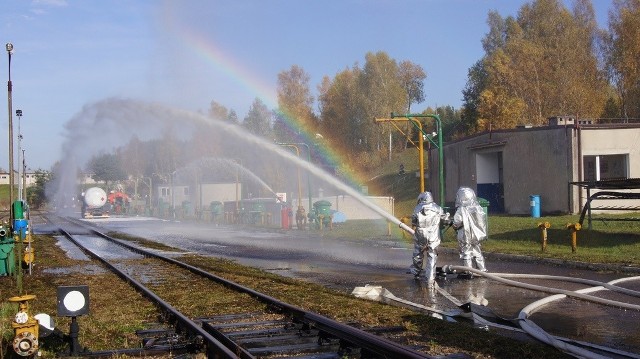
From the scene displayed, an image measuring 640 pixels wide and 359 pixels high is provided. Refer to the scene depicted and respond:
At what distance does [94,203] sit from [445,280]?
2475 inches

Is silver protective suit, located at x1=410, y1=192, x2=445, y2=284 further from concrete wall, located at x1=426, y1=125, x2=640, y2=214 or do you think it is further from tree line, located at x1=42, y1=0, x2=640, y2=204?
tree line, located at x1=42, y1=0, x2=640, y2=204

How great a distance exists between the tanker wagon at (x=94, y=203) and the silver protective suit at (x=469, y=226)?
62.6 m

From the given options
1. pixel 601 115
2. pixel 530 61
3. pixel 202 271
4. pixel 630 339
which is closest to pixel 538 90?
pixel 530 61

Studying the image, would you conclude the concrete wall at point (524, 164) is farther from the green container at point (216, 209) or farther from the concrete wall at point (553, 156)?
the green container at point (216, 209)

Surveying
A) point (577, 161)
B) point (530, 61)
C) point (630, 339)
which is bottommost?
point (630, 339)

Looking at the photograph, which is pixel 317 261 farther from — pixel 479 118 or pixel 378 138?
pixel 378 138

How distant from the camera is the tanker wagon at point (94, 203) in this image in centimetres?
7200

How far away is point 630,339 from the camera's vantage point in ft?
26.9

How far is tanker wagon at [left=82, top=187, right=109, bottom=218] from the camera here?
236 ft

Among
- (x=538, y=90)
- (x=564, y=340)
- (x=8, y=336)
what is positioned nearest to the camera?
(x=564, y=340)

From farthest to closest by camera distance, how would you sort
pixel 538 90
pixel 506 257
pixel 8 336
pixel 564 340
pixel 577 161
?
1. pixel 538 90
2. pixel 577 161
3. pixel 506 257
4. pixel 8 336
5. pixel 564 340

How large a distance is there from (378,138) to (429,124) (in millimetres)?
8240

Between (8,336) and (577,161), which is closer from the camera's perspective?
(8,336)

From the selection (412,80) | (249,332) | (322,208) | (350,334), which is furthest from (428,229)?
(412,80)
